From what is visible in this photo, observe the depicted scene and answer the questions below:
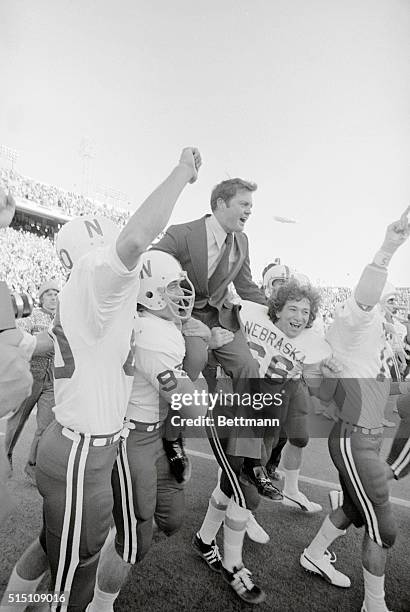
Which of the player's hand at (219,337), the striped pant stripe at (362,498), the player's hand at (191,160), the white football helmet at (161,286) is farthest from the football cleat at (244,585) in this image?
the player's hand at (191,160)

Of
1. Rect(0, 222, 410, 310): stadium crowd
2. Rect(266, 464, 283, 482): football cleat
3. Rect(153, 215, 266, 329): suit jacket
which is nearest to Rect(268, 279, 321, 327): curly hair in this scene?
Rect(153, 215, 266, 329): suit jacket

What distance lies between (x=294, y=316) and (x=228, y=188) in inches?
30.8

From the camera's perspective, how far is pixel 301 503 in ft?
9.27

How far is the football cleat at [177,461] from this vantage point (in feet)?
5.38

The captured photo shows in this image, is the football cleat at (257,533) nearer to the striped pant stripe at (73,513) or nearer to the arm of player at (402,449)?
the arm of player at (402,449)

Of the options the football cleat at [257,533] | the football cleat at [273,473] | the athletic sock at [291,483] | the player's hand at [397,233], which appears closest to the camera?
the player's hand at [397,233]

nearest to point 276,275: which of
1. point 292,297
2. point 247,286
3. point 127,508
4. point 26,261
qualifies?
point 247,286

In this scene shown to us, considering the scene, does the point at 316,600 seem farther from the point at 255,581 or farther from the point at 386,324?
the point at 386,324

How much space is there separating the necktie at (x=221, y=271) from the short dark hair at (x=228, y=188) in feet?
0.67

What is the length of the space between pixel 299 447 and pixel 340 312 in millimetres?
1475

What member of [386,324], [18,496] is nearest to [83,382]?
[386,324]

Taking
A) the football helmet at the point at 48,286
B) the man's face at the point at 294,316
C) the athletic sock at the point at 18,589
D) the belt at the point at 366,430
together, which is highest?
the man's face at the point at 294,316

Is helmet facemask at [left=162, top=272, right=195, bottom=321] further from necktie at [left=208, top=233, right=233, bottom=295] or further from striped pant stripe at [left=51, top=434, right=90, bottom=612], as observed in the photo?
striped pant stripe at [left=51, top=434, right=90, bottom=612]

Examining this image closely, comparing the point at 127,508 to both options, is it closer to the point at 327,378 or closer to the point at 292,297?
the point at 327,378
